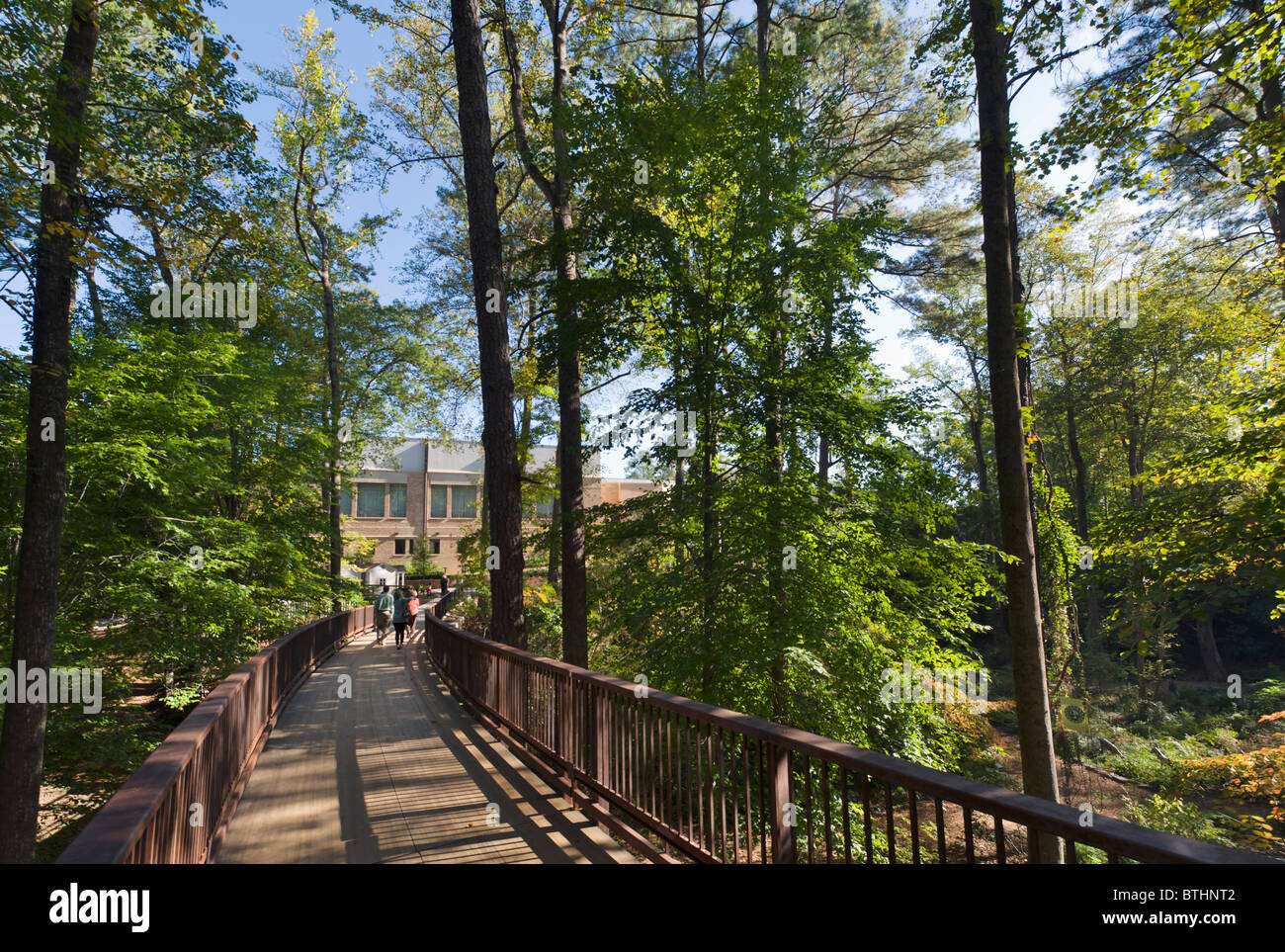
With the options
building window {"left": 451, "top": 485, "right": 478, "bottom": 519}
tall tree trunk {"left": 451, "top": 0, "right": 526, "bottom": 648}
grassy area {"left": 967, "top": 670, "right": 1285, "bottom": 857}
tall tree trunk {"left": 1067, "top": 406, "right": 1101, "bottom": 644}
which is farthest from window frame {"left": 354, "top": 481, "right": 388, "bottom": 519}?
tall tree trunk {"left": 1067, "top": 406, "right": 1101, "bottom": 644}

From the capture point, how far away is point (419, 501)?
1550 inches

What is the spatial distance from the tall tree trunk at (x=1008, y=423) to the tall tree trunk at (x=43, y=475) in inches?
338

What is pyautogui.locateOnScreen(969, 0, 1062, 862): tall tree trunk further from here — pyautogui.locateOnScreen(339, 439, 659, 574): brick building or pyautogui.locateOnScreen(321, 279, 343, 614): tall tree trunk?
pyautogui.locateOnScreen(339, 439, 659, 574): brick building

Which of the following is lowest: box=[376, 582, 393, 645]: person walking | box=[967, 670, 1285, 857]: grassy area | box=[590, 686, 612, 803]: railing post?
box=[967, 670, 1285, 857]: grassy area

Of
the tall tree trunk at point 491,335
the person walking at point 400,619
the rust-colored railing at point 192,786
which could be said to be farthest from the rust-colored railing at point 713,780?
the person walking at point 400,619

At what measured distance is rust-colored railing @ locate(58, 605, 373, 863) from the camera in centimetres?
211

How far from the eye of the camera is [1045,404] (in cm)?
2230

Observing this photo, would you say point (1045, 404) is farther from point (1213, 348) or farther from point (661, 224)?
point (661, 224)

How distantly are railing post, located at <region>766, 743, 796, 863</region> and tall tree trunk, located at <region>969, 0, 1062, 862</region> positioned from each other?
172 inches

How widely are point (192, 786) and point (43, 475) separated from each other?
498 cm

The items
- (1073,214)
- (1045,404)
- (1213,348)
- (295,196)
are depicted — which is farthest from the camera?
(1045,404)

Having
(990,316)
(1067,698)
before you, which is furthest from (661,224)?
(1067,698)

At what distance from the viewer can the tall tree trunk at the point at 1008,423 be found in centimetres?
621
